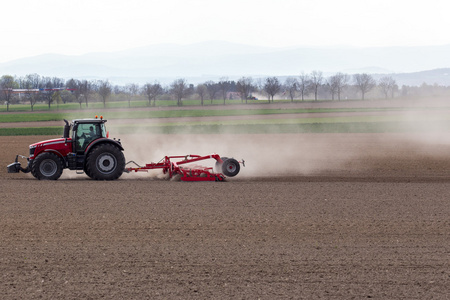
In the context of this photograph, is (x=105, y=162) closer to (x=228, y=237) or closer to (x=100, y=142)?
(x=100, y=142)

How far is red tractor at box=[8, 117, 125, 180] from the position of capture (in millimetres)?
18062

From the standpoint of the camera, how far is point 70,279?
8.71m

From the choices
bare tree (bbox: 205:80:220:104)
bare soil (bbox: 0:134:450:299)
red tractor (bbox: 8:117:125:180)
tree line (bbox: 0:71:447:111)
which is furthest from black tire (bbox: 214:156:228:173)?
bare tree (bbox: 205:80:220:104)

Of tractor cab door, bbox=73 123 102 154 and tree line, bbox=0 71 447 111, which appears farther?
tree line, bbox=0 71 447 111

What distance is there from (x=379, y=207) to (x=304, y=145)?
19013 millimetres

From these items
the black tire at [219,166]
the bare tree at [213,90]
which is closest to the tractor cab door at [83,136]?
the black tire at [219,166]

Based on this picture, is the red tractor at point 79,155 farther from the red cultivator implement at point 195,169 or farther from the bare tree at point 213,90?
the bare tree at point 213,90

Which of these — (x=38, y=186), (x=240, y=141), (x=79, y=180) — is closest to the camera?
(x=38, y=186)

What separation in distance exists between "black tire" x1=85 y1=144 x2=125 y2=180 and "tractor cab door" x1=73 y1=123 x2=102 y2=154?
546 millimetres

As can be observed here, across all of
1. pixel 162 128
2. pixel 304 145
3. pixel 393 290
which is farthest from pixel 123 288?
pixel 162 128

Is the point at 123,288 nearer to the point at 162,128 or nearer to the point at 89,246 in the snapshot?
the point at 89,246

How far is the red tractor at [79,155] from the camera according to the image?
59.3 feet

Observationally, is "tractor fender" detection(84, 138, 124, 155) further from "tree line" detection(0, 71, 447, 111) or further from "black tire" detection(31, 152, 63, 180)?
"tree line" detection(0, 71, 447, 111)

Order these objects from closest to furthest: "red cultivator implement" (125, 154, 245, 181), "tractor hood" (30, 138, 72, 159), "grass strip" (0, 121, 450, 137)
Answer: "tractor hood" (30, 138, 72, 159), "red cultivator implement" (125, 154, 245, 181), "grass strip" (0, 121, 450, 137)
